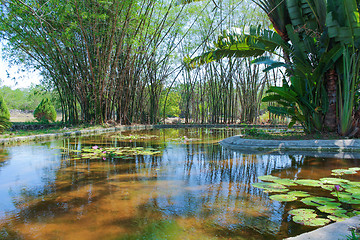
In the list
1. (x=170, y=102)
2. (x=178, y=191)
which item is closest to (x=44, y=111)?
(x=170, y=102)

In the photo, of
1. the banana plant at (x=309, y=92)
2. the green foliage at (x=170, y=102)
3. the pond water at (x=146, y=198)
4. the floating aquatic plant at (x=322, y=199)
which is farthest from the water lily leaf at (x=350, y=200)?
the green foliage at (x=170, y=102)

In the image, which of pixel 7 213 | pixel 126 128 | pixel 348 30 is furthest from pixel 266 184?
pixel 126 128

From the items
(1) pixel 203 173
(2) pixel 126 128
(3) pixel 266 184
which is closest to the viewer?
(3) pixel 266 184

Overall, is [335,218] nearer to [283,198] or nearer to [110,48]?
[283,198]

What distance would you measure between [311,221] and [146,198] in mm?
1218

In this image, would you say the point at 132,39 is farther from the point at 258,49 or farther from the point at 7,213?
the point at 7,213

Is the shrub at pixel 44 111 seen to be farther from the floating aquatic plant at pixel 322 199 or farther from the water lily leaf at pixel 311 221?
the water lily leaf at pixel 311 221

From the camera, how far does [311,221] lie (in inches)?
61.5

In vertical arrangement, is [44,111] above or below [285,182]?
above

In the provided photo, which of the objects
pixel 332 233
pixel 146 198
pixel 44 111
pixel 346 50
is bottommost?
pixel 146 198

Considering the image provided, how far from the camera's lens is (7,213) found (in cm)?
180

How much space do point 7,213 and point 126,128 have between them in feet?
30.3

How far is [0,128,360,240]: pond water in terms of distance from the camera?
154 cm

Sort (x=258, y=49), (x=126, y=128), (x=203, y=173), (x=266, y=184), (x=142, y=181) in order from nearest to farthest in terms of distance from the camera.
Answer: (x=266, y=184), (x=142, y=181), (x=203, y=173), (x=258, y=49), (x=126, y=128)
